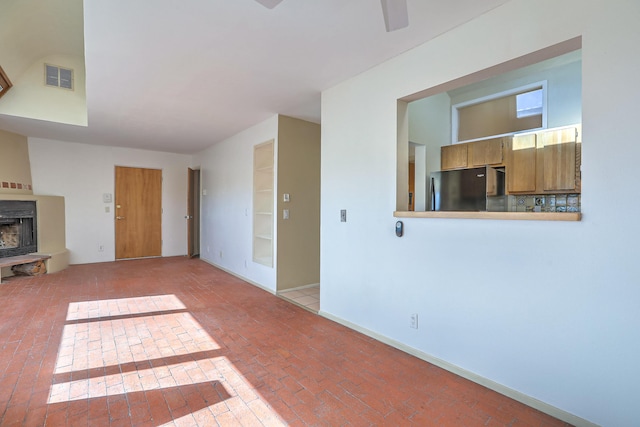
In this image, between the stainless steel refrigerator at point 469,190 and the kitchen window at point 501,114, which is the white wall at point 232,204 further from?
the kitchen window at point 501,114

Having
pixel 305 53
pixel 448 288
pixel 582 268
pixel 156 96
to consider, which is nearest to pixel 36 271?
pixel 156 96

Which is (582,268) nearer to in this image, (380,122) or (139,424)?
(380,122)

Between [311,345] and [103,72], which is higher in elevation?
[103,72]

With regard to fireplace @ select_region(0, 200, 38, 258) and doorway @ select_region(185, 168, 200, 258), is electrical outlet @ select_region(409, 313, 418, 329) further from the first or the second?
fireplace @ select_region(0, 200, 38, 258)

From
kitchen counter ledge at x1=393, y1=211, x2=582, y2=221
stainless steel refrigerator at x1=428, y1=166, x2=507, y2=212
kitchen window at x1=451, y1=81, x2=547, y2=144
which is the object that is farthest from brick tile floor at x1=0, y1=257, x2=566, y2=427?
kitchen window at x1=451, y1=81, x2=547, y2=144

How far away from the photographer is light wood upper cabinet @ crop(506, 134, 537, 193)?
13.3ft

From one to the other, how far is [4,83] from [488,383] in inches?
256

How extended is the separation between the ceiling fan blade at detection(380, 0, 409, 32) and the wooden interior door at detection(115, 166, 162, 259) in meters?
6.96

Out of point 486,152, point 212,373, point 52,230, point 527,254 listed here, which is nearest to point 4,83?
point 52,230

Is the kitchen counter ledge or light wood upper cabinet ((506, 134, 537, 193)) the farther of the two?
light wood upper cabinet ((506, 134, 537, 193))

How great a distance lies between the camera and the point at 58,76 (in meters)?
4.59

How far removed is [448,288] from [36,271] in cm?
643

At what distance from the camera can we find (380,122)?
107 inches

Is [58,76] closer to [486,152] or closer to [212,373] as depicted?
[212,373]
